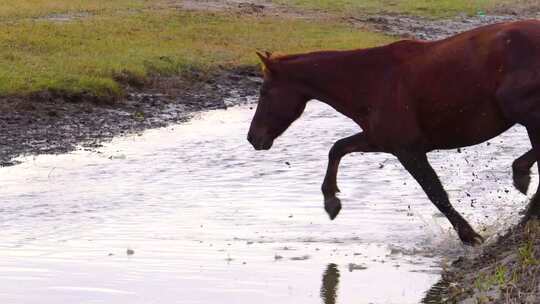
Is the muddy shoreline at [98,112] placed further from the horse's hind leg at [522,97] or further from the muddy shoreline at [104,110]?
the horse's hind leg at [522,97]

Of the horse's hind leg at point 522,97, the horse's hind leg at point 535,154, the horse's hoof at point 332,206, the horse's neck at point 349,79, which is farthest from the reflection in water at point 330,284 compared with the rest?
the horse's hind leg at point 522,97

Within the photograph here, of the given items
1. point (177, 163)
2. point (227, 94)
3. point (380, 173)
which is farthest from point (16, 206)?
point (227, 94)

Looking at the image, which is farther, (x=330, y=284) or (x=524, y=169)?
(x=524, y=169)

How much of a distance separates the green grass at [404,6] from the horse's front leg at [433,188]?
94.2 feet

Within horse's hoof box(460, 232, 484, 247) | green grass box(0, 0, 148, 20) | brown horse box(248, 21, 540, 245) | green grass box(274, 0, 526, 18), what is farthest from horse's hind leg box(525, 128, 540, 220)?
green grass box(274, 0, 526, 18)

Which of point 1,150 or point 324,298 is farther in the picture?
point 1,150

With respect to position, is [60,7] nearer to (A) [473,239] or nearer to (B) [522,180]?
(B) [522,180]

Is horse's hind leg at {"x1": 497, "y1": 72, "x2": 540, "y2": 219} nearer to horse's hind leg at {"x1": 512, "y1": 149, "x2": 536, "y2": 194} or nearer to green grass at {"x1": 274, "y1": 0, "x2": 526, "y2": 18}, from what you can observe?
horse's hind leg at {"x1": 512, "y1": 149, "x2": 536, "y2": 194}

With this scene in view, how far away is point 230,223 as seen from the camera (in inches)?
416

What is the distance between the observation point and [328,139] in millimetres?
15734

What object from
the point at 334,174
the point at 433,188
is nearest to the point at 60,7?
the point at 334,174

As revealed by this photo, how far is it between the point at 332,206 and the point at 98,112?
8.51 metres

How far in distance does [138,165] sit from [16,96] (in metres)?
3.87

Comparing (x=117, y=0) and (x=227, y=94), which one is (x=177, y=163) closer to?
(x=227, y=94)
